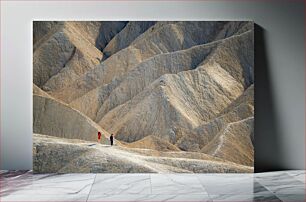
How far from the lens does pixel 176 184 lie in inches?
213

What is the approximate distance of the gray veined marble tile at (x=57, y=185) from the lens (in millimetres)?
4980

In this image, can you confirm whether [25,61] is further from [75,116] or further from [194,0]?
[194,0]

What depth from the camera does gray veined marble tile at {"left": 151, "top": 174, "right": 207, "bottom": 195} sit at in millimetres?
5055

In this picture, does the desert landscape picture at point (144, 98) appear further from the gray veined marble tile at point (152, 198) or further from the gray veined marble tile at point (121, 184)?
the gray veined marble tile at point (152, 198)

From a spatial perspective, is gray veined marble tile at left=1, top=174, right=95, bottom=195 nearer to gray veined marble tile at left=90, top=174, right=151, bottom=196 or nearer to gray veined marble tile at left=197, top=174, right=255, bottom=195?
gray veined marble tile at left=90, top=174, right=151, bottom=196

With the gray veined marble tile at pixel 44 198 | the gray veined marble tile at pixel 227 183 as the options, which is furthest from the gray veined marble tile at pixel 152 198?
the gray veined marble tile at pixel 227 183

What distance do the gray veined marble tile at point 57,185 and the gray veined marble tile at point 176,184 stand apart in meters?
0.64

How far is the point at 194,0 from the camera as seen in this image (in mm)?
6098

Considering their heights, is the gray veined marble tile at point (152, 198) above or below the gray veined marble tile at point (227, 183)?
below

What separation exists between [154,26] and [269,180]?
203 centimetres

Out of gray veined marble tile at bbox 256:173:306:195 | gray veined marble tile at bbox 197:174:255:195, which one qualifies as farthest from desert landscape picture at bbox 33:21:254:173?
gray veined marble tile at bbox 256:173:306:195

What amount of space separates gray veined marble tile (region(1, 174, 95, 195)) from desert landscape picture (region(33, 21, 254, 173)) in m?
0.25

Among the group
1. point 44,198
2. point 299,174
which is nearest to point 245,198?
point 299,174

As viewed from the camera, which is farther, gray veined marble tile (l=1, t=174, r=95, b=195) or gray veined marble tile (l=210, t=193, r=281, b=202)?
gray veined marble tile (l=1, t=174, r=95, b=195)
